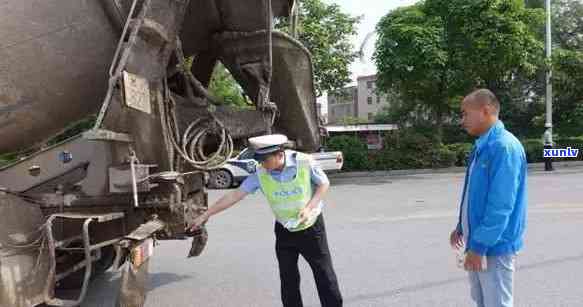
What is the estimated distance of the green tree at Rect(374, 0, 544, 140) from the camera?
65.4 feet

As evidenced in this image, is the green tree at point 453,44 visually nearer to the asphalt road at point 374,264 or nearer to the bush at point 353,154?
the bush at point 353,154

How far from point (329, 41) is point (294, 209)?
17892 millimetres

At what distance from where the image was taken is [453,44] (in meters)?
20.8

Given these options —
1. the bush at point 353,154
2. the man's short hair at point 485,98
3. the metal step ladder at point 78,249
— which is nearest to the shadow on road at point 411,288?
the metal step ladder at point 78,249

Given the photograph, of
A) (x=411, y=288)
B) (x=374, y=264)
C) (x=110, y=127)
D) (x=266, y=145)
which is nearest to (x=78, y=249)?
(x=110, y=127)

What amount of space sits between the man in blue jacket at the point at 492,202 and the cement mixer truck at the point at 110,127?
7.18 feet

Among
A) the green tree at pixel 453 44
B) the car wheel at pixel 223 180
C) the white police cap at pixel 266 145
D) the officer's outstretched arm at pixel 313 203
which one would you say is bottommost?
the car wheel at pixel 223 180

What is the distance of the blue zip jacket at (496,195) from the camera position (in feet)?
10.1

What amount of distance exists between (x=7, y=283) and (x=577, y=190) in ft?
41.3

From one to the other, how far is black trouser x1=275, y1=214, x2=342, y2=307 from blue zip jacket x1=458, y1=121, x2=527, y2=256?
111 cm

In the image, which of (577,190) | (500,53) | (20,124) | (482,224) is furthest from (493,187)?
(500,53)

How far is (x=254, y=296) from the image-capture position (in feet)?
17.1

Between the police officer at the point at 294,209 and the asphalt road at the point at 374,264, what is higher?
the police officer at the point at 294,209

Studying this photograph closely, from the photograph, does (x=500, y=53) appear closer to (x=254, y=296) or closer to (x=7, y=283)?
(x=254, y=296)
